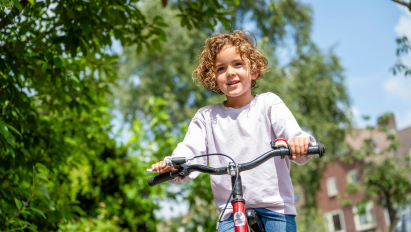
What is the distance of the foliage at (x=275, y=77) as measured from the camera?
1467cm

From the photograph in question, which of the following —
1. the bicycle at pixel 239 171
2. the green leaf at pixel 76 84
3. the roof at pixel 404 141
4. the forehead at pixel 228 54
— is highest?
the roof at pixel 404 141

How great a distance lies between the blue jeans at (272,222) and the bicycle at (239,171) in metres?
0.06

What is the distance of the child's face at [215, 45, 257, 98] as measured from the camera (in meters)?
2.14

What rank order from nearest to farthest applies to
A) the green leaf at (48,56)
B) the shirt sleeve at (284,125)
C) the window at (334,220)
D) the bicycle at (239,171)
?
the bicycle at (239,171)
the shirt sleeve at (284,125)
the green leaf at (48,56)
the window at (334,220)

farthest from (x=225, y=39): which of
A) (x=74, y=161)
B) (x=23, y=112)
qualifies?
(x=74, y=161)

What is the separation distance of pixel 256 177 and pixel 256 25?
560 inches

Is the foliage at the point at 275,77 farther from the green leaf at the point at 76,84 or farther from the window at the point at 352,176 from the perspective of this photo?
the green leaf at the point at 76,84

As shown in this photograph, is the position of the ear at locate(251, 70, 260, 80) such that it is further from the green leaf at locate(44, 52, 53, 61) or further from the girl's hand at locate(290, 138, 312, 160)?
the green leaf at locate(44, 52, 53, 61)

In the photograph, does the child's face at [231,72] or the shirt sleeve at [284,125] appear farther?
the child's face at [231,72]

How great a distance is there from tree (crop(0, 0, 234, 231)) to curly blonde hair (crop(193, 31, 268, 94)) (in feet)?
3.04

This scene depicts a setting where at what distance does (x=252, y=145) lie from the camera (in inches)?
81.5

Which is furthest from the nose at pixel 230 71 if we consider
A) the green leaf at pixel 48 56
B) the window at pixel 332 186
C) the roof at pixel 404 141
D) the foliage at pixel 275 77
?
the window at pixel 332 186

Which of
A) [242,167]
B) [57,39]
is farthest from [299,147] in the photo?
[57,39]

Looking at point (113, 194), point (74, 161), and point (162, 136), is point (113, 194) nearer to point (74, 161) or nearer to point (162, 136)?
point (162, 136)
